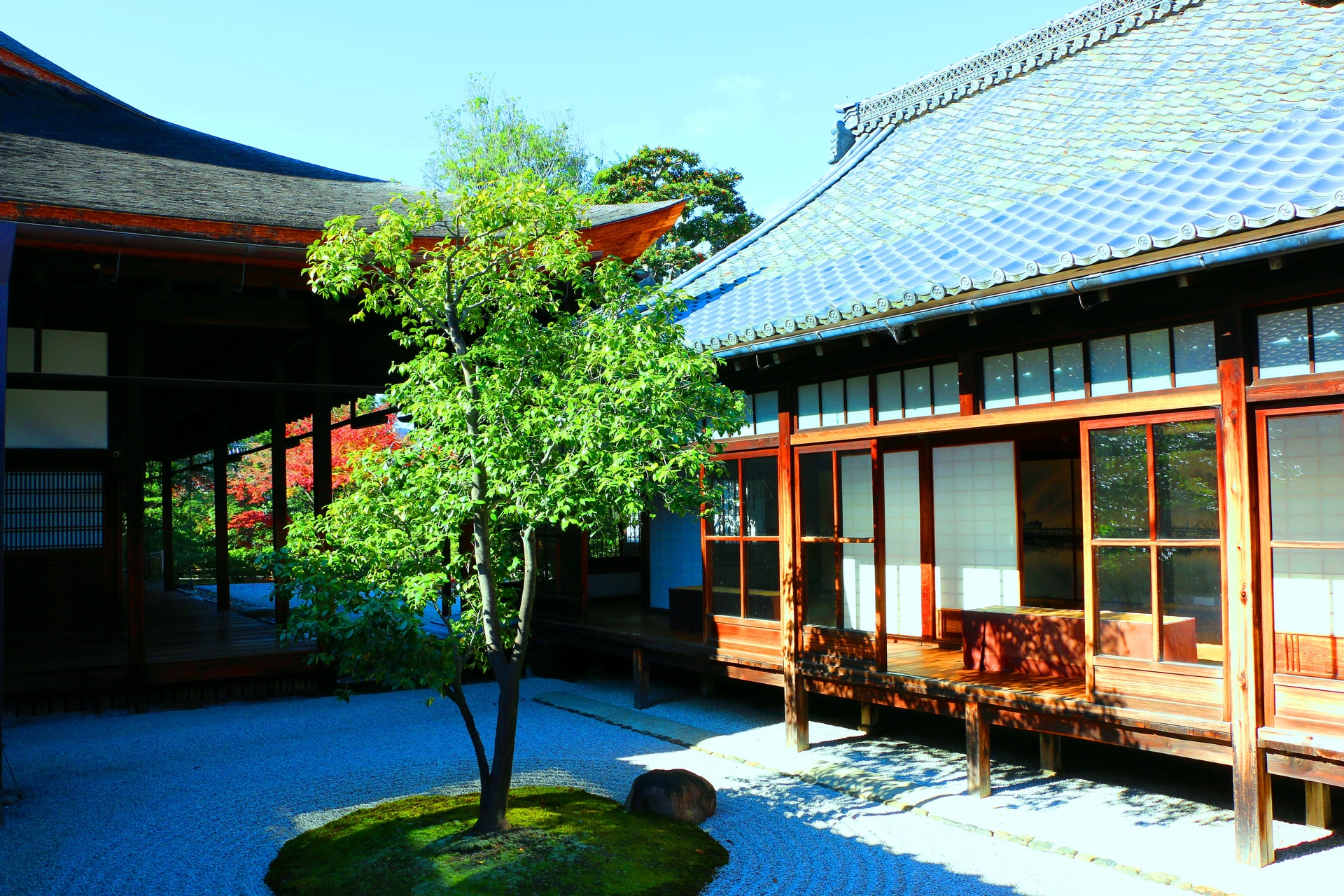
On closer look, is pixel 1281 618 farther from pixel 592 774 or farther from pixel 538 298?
pixel 538 298

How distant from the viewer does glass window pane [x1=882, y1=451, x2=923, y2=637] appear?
34.2ft

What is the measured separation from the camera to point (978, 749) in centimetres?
683

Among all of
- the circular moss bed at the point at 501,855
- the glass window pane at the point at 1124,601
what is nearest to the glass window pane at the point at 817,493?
the glass window pane at the point at 1124,601

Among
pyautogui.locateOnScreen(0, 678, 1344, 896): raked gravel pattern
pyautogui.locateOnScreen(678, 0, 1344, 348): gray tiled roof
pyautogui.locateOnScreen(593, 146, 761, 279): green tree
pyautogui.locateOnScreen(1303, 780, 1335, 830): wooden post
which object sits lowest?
pyautogui.locateOnScreen(0, 678, 1344, 896): raked gravel pattern

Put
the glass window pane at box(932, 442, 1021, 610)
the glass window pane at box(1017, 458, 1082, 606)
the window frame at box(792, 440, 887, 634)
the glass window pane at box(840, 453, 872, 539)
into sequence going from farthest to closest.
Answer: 1. the glass window pane at box(840, 453, 872, 539)
2. the glass window pane at box(1017, 458, 1082, 606)
3. the glass window pane at box(932, 442, 1021, 610)
4. the window frame at box(792, 440, 887, 634)

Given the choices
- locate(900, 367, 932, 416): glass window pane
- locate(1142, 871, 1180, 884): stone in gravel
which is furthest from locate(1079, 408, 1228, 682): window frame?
locate(900, 367, 932, 416): glass window pane

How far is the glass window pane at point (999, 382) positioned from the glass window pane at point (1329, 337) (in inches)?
72.1

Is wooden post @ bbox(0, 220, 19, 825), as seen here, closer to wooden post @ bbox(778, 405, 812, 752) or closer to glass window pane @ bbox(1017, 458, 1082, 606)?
wooden post @ bbox(778, 405, 812, 752)

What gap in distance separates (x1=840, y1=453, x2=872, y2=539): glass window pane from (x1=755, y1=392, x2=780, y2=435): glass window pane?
1.85 meters

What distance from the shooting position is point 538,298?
6.16 m

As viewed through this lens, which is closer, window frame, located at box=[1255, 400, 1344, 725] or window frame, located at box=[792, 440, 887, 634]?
window frame, located at box=[1255, 400, 1344, 725]

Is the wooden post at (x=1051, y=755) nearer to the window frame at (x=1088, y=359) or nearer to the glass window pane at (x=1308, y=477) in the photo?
the glass window pane at (x=1308, y=477)

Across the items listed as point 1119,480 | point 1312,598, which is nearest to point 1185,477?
point 1119,480

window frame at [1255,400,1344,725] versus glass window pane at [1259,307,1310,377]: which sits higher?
glass window pane at [1259,307,1310,377]
